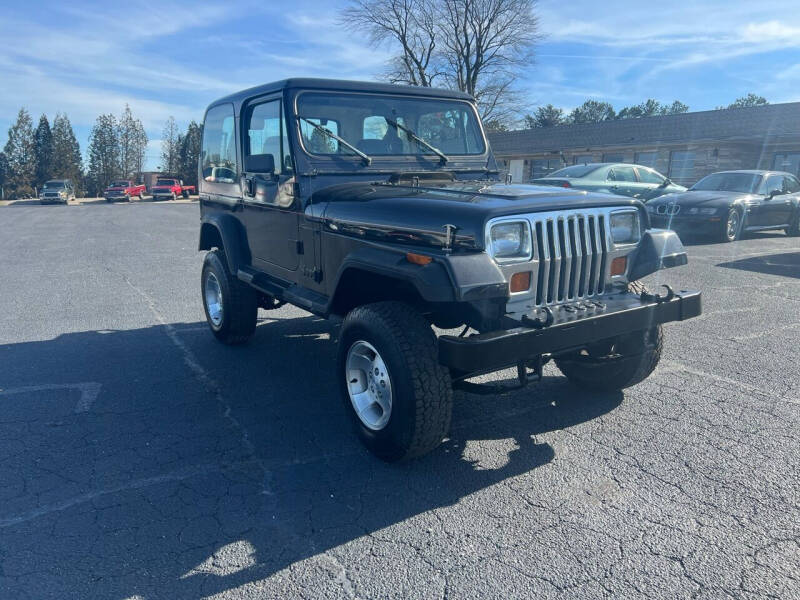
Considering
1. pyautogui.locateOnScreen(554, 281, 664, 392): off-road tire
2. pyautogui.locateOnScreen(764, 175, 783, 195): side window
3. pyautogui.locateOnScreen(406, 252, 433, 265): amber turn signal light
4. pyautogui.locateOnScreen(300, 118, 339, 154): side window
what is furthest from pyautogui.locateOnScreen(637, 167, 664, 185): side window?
pyautogui.locateOnScreen(406, 252, 433, 265): amber turn signal light

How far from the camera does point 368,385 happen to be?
360cm

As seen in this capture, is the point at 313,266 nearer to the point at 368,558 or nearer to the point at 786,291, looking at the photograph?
the point at 368,558

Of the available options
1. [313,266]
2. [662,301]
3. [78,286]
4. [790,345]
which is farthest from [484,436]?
[78,286]

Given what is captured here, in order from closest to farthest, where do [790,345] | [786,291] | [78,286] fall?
[790,345] < [786,291] < [78,286]

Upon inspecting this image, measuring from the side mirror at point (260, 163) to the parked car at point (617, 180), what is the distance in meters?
10.7

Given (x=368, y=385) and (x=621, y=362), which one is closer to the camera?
(x=368, y=385)

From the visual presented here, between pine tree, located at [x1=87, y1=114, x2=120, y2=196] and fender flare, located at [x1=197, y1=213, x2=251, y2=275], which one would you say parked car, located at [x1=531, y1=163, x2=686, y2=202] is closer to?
fender flare, located at [x1=197, y1=213, x2=251, y2=275]

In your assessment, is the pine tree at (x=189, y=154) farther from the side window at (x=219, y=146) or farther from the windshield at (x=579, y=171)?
the side window at (x=219, y=146)

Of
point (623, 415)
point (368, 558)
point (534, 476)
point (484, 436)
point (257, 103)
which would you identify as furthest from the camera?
point (257, 103)

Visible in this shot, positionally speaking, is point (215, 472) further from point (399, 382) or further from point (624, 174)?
point (624, 174)

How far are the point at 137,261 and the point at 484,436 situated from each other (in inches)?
367

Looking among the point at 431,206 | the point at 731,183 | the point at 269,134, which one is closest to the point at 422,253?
the point at 431,206

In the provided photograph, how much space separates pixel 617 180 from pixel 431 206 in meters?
Answer: 12.7

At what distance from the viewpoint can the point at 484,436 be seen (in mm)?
3766
